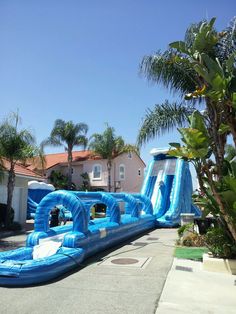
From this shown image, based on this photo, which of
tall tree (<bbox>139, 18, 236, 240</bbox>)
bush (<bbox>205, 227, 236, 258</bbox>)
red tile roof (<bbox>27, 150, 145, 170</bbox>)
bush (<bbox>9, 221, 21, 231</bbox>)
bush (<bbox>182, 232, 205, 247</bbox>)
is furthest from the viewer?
red tile roof (<bbox>27, 150, 145, 170</bbox>)

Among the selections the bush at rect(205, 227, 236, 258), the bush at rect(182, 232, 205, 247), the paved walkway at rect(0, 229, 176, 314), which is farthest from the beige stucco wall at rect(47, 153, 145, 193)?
the bush at rect(205, 227, 236, 258)

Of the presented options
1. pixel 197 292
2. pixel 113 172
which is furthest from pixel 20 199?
pixel 113 172

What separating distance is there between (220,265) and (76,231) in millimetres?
3883

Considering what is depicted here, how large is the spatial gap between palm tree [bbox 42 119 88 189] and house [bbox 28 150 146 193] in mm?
2662

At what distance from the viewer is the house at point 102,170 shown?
123ft

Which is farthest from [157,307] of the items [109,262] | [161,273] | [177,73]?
[177,73]

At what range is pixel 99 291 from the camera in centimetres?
661

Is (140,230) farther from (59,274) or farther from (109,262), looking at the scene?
(59,274)

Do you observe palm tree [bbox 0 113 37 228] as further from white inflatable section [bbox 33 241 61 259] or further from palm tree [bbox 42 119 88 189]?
palm tree [bbox 42 119 88 189]

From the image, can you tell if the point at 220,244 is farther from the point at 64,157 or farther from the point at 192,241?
the point at 64,157

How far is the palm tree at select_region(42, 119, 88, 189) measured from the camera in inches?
1411

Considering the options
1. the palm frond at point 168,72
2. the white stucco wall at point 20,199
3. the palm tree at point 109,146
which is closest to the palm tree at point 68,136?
the palm tree at point 109,146

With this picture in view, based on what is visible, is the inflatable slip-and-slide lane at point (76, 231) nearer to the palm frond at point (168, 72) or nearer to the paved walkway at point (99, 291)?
the paved walkway at point (99, 291)

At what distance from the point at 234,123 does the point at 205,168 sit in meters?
1.23
